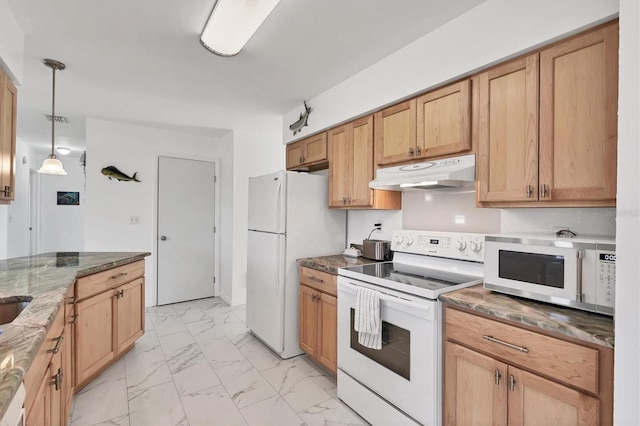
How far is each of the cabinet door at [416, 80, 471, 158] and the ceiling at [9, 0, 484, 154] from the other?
0.40 m

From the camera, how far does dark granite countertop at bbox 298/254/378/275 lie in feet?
8.11

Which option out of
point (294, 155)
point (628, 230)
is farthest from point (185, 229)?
point (628, 230)

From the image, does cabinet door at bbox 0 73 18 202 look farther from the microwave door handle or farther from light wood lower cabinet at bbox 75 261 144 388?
the microwave door handle

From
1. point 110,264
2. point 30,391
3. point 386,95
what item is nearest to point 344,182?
point 386,95

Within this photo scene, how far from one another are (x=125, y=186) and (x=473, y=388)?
430 centimetres

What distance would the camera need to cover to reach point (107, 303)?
2.44 meters

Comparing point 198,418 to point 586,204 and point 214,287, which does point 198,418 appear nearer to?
point 586,204

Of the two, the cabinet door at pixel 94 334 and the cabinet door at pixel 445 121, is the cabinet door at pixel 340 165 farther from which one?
the cabinet door at pixel 94 334

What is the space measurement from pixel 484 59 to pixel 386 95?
72cm

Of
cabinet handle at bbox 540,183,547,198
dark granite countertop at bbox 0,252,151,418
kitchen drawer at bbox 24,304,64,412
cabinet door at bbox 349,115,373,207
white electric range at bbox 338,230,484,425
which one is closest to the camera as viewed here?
dark granite countertop at bbox 0,252,151,418

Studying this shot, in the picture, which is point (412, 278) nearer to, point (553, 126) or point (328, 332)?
point (328, 332)

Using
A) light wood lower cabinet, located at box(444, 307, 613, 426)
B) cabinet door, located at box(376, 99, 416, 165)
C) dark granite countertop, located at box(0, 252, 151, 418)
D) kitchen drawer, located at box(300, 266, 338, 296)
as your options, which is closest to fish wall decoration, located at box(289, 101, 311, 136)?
cabinet door, located at box(376, 99, 416, 165)

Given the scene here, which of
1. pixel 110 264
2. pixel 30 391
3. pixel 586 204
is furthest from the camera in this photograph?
pixel 110 264

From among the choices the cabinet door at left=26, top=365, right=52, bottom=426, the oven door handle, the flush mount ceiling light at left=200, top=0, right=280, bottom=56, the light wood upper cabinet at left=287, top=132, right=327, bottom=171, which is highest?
the flush mount ceiling light at left=200, top=0, right=280, bottom=56
